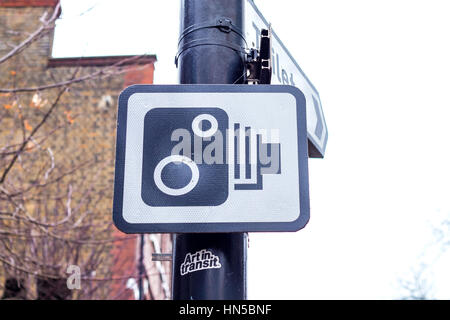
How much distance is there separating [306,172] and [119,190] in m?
0.68

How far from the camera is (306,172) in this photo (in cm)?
240

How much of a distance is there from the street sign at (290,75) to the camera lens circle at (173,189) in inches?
33.9

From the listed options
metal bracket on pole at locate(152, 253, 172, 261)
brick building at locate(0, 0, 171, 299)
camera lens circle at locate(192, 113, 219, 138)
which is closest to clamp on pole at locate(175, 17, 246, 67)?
camera lens circle at locate(192, 113, 219, 138)

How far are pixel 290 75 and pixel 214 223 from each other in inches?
58.1

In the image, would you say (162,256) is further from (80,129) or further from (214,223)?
(80,129)

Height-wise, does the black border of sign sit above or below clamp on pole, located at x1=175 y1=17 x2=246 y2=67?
below

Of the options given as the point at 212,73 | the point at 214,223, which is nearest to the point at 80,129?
the point at 212,73

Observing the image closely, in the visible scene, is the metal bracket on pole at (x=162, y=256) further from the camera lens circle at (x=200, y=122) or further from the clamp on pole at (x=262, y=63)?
the clamp on pole at (x=262, y=63)

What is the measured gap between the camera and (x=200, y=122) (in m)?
2.47

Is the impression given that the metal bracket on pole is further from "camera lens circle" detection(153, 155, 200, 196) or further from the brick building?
the brick building

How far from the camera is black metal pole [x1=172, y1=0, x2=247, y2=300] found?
2.37 meters

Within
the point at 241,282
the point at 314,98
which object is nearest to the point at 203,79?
the point at 241,282

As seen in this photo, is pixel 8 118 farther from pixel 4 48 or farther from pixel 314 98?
pixel 314 98

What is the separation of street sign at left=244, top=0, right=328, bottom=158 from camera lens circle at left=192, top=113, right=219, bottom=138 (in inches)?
27.0
